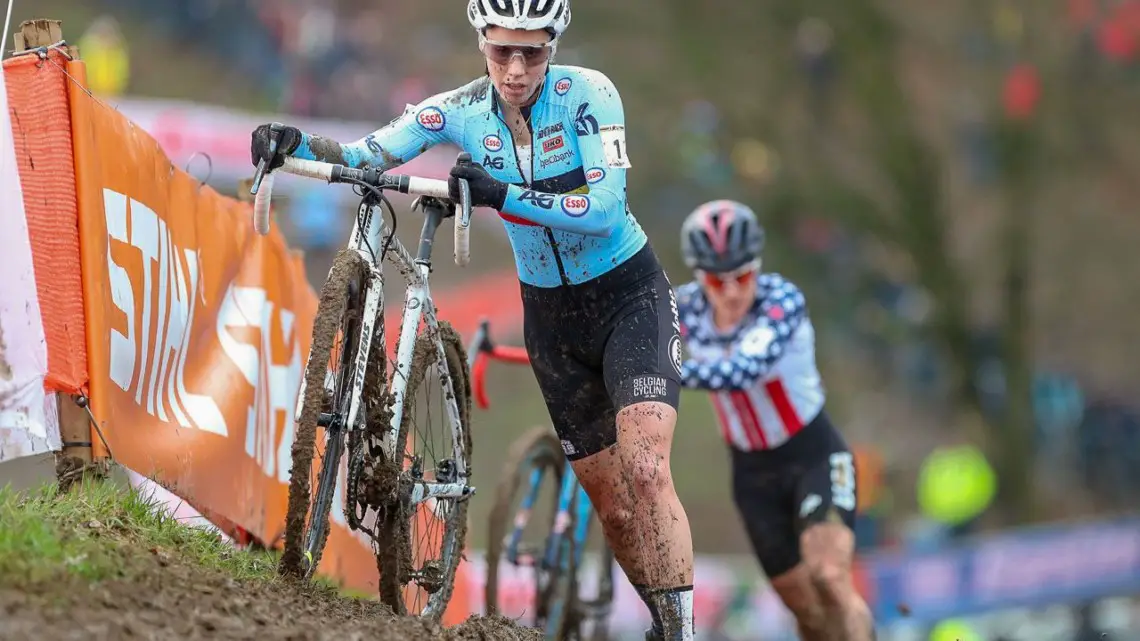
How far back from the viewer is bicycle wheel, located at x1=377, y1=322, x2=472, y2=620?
6.11 meters

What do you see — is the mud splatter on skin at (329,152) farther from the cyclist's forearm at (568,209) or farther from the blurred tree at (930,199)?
the blurred tree at (930,199)

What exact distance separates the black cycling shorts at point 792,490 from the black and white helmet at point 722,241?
110cm

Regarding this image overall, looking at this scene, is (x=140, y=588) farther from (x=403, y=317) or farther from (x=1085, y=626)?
(x=1085, y=626)

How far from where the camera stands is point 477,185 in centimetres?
564

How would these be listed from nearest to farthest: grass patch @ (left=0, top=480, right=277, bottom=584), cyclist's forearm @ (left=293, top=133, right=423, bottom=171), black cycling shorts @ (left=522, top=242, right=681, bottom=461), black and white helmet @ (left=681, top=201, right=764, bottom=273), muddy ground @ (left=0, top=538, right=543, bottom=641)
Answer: muddy ground @ (left=0, top=538, right=543, bottom=641) → grass patch @ (left=0, top=480, right=277, bottom=584) → cyclist's forearm @ (left=293, top=133, right=423, bottom=171) → black cycling shorts @ (left=522, top=242, right=681, bottom=461) → black and white helmet @ (left=681, top=201, right=764, bottom=273)

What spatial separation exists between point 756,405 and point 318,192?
14.6 m

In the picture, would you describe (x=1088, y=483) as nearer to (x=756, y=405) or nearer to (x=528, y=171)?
(x=756, y=405)

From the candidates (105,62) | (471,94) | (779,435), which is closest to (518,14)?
(471,94)

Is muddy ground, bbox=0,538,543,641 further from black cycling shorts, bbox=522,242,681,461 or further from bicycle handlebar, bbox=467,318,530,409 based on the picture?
bicycle handlebar, bbox=467,318,530,409

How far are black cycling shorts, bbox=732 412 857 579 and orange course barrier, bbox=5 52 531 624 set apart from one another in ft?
8.31

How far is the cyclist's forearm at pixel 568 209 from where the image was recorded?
5.81 m

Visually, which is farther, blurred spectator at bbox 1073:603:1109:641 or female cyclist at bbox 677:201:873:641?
blurred spectator at bbox 1073:603:1109:641

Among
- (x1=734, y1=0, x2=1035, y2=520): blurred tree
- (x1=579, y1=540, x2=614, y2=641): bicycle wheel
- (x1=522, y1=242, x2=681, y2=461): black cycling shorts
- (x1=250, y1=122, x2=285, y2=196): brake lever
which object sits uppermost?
(x1=734, y1=0, x2=1035, y2=520): blurred tree

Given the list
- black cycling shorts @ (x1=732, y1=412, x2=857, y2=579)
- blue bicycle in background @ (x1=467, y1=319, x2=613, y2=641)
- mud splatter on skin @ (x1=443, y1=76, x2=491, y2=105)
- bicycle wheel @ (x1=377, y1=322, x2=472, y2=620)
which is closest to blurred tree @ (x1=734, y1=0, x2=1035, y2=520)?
black cycling shorts @ (x1=732, y1=412, x2=857, y2=579)
